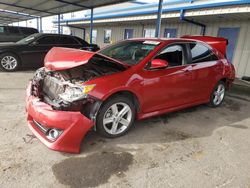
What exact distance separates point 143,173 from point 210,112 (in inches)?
115

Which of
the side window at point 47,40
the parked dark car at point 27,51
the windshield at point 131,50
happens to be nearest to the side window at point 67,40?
the parked dark car at point 27,51

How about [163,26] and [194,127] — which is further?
[163,26]

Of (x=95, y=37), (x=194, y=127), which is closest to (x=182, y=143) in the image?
(x=194, y=127)

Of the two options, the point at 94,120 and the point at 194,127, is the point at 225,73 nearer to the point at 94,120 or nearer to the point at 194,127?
the point at 194,127

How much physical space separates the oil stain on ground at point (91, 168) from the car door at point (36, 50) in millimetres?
6719

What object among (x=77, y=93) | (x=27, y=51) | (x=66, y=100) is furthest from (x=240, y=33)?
(x=66, y=100)

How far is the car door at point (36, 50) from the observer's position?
8.35 m

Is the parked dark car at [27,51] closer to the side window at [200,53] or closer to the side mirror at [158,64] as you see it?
the side window at [200,53]

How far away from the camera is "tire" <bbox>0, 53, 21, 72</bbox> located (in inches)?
315

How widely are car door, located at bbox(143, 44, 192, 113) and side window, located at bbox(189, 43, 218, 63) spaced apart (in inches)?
10.4

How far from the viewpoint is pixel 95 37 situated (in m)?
21.8

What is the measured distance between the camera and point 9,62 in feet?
26.7

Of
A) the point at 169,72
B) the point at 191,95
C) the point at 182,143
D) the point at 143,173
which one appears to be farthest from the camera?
the point at 191,95

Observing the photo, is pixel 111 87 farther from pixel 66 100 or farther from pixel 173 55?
pixel 173 55
